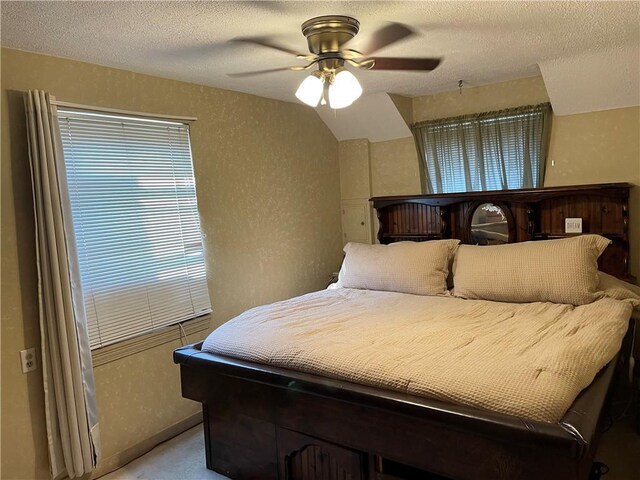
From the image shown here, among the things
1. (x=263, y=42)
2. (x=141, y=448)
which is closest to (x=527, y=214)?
(x=263, y=42)

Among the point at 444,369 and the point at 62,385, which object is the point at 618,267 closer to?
the point at 444,369

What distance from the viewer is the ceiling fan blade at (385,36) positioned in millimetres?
2102

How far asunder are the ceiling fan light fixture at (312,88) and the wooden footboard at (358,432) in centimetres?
118

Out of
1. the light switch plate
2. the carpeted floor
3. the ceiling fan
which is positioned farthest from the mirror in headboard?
the ceiling fan

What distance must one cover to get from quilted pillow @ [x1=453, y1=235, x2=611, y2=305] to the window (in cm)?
75

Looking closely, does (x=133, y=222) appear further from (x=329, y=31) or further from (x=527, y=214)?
(x=527, y=214)

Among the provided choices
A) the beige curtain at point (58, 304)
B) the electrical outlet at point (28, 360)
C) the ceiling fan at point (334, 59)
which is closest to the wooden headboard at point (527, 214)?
the ceiling fan at point (334, 59)

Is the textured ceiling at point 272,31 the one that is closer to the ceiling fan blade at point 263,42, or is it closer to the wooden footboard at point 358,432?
the ceiling fan blade at point 263,42

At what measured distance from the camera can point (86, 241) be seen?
240 cm

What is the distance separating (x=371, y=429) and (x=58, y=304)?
1496 millimetres

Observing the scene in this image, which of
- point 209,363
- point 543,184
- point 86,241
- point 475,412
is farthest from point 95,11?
point 543,184

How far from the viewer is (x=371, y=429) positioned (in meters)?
1.76

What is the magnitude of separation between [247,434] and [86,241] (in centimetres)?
124

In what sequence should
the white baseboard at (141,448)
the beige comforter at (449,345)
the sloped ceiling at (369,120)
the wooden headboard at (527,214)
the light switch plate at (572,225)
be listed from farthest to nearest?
the sloped ceiling at (369,120)
the light switch plate at (572,225)
the wooden headboard at (527,214)
the white baseboard at (141,448)
the beige comforter at (449,345)
